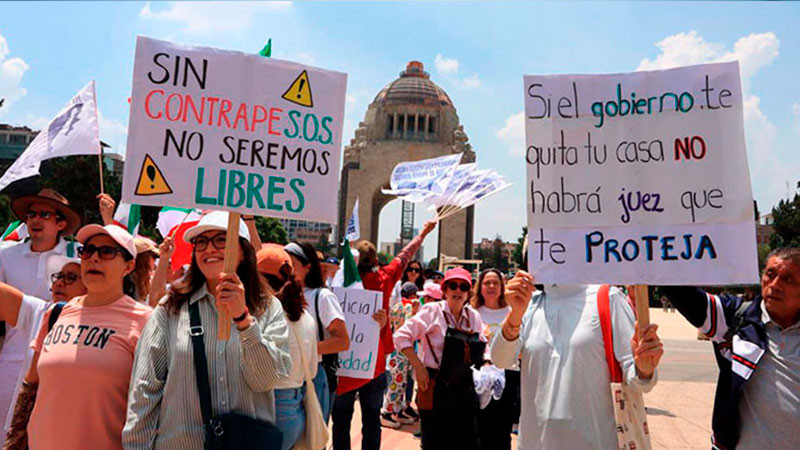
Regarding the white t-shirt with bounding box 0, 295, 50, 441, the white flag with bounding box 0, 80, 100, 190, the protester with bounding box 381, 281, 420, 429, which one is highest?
the white flag with bounding box 0, 80, 100, 190

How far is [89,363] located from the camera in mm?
2988

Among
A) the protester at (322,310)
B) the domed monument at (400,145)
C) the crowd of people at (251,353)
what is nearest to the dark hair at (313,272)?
the protester at (322,310)

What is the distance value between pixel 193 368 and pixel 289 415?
0.59 metres

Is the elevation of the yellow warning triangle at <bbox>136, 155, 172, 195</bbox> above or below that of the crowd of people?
above

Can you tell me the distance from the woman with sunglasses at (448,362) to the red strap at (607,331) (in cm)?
186

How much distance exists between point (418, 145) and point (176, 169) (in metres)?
54.5

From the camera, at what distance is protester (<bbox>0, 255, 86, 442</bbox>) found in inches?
146

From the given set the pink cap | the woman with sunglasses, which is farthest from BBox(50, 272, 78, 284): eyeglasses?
the pink cap

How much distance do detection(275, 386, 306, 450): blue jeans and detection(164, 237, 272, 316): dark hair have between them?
44 cm

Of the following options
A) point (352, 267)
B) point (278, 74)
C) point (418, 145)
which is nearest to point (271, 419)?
point (278, 74)

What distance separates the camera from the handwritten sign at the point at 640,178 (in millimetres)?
3113

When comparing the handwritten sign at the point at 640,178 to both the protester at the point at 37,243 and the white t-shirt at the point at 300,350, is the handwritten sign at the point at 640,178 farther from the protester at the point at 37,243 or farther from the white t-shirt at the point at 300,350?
the protester at the point at 37,243

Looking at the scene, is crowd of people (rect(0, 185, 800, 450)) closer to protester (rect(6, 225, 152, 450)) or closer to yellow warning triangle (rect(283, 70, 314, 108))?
protester (rect(6, 225, 152, 450))

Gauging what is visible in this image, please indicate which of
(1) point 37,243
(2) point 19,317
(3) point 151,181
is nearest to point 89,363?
(3) point 151,181
